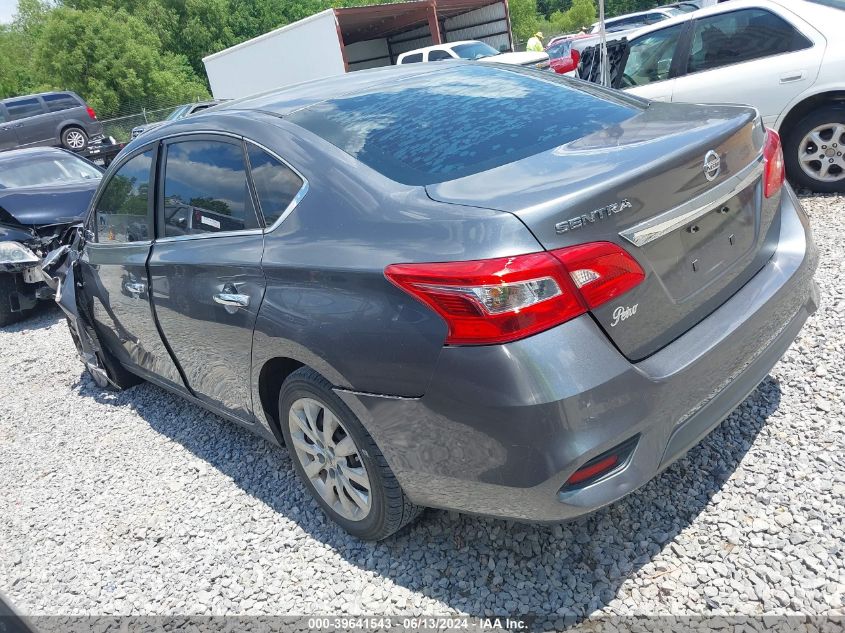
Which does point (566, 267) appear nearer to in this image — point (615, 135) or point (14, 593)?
point (615, 135)

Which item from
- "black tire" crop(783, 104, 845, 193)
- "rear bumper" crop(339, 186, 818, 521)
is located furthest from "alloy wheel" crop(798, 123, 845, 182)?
"rear bumper" crop(339, 186, 818, 521)

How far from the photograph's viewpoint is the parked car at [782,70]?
5.09 m

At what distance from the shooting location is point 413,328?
1.99 m

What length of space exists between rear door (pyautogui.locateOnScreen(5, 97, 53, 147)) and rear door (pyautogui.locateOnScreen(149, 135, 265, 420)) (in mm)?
19904

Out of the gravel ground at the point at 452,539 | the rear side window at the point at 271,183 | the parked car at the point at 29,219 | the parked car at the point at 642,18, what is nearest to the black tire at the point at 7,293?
the parked car at the point at 29,219

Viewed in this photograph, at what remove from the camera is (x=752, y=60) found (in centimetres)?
543

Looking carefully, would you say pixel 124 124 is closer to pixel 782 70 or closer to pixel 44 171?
pixel 44 171

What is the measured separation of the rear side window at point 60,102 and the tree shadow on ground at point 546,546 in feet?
70.6

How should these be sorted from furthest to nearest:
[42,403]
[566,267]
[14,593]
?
1. [42,403]
2. [14,593]
3. [566,267]

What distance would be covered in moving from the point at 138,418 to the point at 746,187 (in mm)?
3733

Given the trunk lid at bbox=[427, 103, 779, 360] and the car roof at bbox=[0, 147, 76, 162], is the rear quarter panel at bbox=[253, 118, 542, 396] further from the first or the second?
the car roof at bbox=[0, 147, 76, 162]

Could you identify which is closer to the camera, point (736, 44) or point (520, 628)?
point (520, 628)

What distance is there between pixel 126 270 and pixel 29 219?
180 inches

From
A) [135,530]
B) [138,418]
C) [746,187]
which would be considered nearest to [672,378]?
[746,187]
